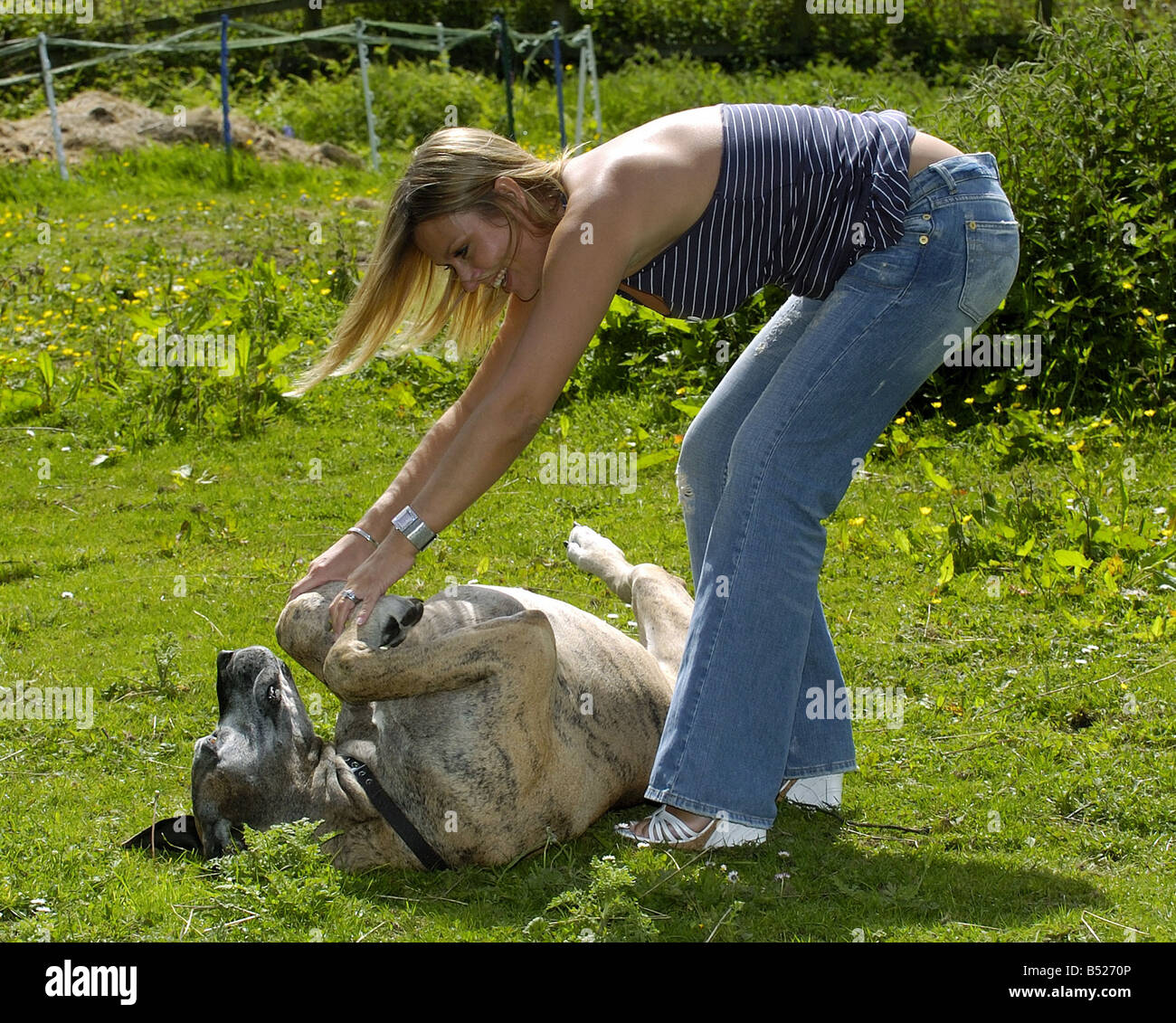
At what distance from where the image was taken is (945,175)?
12.1ft

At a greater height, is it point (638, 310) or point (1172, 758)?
point (638, 310)

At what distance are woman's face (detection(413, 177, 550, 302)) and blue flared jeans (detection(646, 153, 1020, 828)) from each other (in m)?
0.74

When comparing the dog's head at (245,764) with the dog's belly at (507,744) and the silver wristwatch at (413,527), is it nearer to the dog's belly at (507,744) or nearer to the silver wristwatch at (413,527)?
the dog's belly at (507,744)

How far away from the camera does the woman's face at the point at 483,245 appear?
143 inches

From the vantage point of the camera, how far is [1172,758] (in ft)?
14.3

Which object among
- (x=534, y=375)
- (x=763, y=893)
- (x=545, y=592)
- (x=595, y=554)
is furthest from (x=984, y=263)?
(x=545, y=592)

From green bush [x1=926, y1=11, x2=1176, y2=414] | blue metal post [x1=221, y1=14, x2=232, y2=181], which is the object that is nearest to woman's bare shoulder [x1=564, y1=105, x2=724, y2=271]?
green bush [x1=926, y1=11, x2=1176, y2=414]

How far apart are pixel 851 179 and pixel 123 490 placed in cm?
501

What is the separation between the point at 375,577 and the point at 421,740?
18.7 inches

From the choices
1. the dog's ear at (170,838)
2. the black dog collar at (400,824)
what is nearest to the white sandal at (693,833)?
the black dog collar at (400,824)

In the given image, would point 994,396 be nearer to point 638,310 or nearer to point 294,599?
point 638,310

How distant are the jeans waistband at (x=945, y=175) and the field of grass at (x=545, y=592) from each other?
1.84m

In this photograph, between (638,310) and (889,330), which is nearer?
(889,330)
